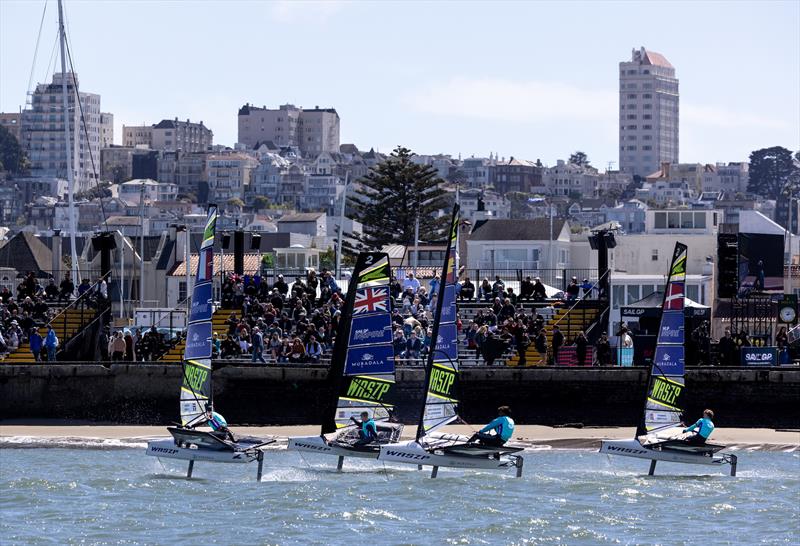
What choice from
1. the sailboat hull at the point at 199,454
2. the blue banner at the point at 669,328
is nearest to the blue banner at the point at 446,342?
the sailboat hull at the point at 199,454

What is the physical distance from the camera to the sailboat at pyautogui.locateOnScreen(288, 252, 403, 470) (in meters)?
34.5

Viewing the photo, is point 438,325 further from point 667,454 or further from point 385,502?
point 667,454

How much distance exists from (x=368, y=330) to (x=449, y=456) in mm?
3316

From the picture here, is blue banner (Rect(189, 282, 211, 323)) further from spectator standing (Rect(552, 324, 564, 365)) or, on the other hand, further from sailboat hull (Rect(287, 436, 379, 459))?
spectator standing (Rect(552, 324, 564, 365))

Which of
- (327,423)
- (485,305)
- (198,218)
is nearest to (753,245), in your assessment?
(485,305)

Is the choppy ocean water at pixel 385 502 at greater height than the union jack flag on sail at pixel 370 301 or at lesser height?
lesser

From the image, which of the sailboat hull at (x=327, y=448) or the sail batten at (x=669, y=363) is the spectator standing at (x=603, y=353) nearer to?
the sail batten at (x=669, y=363)

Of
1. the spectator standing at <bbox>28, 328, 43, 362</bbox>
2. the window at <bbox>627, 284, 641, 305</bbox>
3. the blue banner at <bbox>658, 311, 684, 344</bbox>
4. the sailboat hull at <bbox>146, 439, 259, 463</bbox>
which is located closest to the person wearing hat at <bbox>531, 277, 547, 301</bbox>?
the window at <bbox>627, 284, 641, 305</bbox>

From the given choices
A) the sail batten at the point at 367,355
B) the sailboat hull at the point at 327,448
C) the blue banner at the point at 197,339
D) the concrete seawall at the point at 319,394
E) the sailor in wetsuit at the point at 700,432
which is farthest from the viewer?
the concrete seawall at the point at 319,394

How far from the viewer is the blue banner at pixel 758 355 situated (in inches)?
1768

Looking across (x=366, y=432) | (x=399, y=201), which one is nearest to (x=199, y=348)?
(x=366, y=432)

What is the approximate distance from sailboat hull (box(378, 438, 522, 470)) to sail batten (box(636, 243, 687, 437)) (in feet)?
14.0

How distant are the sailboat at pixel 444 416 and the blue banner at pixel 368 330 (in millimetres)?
1114

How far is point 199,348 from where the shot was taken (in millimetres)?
34781
